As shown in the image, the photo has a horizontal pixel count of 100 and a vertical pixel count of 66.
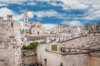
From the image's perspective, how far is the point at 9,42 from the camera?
284 inches

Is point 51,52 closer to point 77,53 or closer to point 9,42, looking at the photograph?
point 77,53

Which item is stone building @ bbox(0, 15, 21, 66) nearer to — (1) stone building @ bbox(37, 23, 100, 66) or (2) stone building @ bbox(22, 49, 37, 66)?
(1) stone building @ bbox(37, 23, 100, 66)

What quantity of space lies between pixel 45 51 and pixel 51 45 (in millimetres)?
1192

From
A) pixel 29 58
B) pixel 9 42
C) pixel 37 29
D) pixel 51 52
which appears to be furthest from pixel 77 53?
pixel 37 29

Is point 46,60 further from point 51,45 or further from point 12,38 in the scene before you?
point 12,38

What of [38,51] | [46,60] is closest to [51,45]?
[38,51]

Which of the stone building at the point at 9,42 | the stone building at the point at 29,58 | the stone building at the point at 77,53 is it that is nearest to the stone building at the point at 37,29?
the stone building at the point at 29,58

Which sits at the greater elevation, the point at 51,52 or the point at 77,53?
the point at 77,53

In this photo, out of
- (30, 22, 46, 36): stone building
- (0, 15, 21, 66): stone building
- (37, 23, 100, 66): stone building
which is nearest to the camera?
(0, 15, 21, 66): stone building

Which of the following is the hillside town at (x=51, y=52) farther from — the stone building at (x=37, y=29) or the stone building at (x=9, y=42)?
the stone building at (x=37, y=29)

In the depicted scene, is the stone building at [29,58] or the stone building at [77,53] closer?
the stone building at [77,53]

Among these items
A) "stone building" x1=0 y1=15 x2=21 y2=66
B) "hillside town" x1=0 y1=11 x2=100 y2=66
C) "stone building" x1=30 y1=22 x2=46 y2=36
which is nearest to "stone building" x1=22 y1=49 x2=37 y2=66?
"hillside town" x1=0 y1=11 x2=100 y2=66

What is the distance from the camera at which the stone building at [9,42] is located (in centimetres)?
709

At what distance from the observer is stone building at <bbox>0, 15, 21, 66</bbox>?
7090 millimetres
